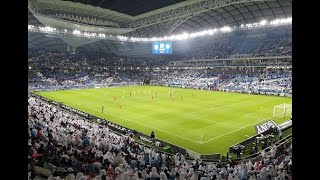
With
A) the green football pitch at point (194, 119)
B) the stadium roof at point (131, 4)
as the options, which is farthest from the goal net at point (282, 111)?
the stadium roof at point (131, 4)

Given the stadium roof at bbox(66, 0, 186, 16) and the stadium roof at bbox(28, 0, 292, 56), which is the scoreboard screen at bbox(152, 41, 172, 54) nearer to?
the stadium roof at bbox(28, 0, 292, 56)

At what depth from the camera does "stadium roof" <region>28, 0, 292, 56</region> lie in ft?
178

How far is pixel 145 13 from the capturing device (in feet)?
203

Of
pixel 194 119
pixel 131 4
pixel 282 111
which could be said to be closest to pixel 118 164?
pixel 194 119

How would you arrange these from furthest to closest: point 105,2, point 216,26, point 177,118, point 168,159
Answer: point 216,26 → point 105,2 → point 177,118 → point 168,159

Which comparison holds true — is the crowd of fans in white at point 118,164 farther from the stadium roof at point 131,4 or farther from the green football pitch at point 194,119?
the stadium roof at point 131,4

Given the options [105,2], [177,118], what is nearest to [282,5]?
[105,2]

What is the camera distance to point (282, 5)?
198ft

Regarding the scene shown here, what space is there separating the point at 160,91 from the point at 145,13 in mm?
17673

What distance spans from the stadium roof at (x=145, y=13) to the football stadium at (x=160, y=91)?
26cm

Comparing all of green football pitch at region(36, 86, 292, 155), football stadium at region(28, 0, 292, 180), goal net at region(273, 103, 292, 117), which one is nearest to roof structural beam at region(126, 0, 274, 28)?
football stadium at region(28, 0, 292, 180)

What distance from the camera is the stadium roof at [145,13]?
54406 millimetres
